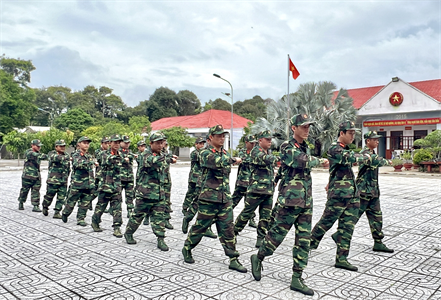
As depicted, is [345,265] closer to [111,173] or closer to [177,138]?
[111,173]

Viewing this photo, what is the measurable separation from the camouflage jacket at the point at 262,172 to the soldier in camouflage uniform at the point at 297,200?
1120 millimetres

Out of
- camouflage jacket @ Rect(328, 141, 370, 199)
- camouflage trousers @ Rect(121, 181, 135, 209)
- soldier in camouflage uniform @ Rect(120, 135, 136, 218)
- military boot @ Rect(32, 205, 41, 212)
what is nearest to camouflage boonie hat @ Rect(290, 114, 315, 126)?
camouflage jacket @ Rect(328, 141, 370, 199)

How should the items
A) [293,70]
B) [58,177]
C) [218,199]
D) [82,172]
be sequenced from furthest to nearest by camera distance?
[293,70] → [58,177] → [82,172] → [218,199]

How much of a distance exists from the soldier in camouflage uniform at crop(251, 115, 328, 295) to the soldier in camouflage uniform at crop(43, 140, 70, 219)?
5475mm

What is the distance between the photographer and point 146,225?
286 inches

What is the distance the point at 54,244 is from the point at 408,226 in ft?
21.1

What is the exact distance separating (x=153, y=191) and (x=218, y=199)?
4.46ft

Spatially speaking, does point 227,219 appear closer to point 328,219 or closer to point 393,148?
point 328,219

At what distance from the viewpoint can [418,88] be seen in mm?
30953

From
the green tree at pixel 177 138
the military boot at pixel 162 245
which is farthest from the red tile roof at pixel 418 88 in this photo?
the military boot at pixel 162 245

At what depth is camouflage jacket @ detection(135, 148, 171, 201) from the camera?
214 inches

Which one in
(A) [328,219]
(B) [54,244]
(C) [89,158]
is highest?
(C) [89,158]

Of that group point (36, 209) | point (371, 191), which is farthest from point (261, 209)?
point (36, 209)

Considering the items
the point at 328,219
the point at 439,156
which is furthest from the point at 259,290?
the point at 439,156
